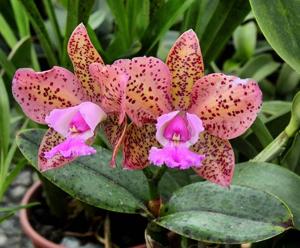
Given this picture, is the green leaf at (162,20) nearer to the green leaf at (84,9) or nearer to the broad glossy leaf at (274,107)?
the green leaf at (84,9)

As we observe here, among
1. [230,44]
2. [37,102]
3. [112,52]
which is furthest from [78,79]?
[230,44]

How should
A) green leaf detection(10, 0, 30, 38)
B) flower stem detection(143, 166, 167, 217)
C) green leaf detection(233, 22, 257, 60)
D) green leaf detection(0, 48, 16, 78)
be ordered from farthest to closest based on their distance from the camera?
green leaf detection(233, 22, 257, 60)
green leaf detection(10, 0, 30, 38)
green leaf detection(0, 48, 16, 78)
flower stem detection(143, 166, 167, 217)

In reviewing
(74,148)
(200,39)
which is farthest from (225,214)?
(200,39)

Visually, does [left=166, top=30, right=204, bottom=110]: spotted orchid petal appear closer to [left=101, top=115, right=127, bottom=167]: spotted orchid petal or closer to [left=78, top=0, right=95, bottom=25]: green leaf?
[left=101, top=115, right=127, bottom=167]: spotted orchid petal

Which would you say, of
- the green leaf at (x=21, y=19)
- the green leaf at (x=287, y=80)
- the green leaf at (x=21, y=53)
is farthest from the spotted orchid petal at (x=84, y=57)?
the green leaf at (x=287, y=80)

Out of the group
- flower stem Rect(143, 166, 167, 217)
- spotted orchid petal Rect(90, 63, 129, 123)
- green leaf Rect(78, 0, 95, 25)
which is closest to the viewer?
spotted orchid petal Rect(90, 63, 129, 123)

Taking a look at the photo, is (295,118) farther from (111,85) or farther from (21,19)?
(21,19)

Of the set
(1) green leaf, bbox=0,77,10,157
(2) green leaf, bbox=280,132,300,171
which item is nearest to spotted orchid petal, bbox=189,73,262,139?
(2) green leaf, bbox=280,132,300,171
